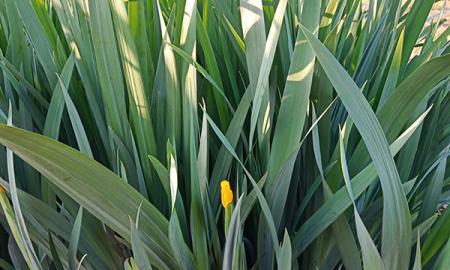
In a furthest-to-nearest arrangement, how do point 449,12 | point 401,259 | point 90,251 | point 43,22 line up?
point 449,12 < point 43,22 < point 90,251 < point 401,259

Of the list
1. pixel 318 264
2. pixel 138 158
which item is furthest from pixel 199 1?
pixel 318 264

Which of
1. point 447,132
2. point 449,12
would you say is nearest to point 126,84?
point 447,132

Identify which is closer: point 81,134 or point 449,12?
point 81,134

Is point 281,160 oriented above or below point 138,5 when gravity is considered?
below

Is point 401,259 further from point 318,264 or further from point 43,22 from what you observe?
point 43,22

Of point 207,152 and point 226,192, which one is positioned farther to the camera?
point 207,152

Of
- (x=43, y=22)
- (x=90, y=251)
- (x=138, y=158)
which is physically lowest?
(x=90, y=251)

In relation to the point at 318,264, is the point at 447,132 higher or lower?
higher

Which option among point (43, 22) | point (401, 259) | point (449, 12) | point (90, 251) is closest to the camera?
point (401, 259)

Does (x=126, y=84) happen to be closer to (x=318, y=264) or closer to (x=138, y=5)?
(x=138, y=5)

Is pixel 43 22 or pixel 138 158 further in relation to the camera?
pixel 43 22
